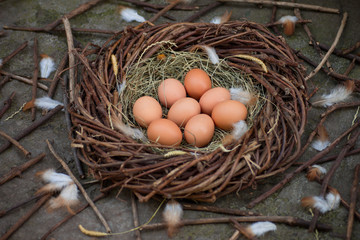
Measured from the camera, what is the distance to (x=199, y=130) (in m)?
1.94

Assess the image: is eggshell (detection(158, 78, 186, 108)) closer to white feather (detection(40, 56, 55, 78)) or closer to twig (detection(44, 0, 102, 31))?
white feather (detection(40, 56, 55, 78))

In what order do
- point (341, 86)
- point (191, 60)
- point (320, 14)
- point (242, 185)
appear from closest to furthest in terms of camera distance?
point (242, 185), point (341, 86), point (191, 60), point (320, 14)

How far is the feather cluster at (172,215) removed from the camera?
64.8 inches

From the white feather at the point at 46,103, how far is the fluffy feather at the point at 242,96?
92 cm

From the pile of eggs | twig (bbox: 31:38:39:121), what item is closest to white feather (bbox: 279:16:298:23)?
the pile of eggs

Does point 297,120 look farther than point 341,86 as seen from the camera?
No

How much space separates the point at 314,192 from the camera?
5.70 feet

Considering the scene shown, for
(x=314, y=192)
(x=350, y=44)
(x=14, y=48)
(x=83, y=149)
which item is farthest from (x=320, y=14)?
(x=14, y=48)

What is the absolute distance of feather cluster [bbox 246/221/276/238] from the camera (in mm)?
1603

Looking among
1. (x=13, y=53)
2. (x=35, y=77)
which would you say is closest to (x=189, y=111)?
(x=35, y=77)

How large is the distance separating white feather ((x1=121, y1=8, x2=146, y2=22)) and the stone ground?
0.12 feet

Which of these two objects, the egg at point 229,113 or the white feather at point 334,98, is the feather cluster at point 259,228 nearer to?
the egg at point 229,113

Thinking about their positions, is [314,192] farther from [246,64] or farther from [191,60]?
[191,60]

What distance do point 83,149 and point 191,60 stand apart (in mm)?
821
